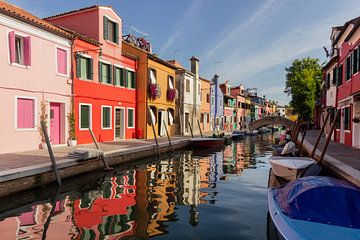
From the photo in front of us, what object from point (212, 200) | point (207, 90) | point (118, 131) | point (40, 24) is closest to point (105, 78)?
point (118, 131)

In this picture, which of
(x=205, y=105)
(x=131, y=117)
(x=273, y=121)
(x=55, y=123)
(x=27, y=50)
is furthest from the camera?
(x=273, y=121)

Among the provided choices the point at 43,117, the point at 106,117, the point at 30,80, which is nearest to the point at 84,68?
the point at 106,117

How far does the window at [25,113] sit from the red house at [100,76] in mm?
2761

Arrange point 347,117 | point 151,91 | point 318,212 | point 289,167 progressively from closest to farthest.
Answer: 1. point 318,212
2. point 289,167
3. point 347,117
4. point 151,91

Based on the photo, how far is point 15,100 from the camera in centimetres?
1241

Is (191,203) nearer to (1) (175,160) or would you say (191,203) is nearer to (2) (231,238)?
(2) (231,238)

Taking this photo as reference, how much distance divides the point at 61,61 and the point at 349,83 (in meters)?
15.1

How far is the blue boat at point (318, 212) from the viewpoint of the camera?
13.0 feet

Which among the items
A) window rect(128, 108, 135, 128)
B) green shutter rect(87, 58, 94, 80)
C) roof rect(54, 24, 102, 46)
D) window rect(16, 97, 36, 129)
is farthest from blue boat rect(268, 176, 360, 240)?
window rect(128, 108, 135, 128)

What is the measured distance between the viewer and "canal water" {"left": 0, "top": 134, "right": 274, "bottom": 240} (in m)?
5.64

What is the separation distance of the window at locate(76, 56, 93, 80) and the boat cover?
13.7 m

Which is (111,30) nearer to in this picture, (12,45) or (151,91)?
(151,91)

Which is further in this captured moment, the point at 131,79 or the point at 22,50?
the point at 131,79

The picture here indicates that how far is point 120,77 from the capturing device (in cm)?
1997
